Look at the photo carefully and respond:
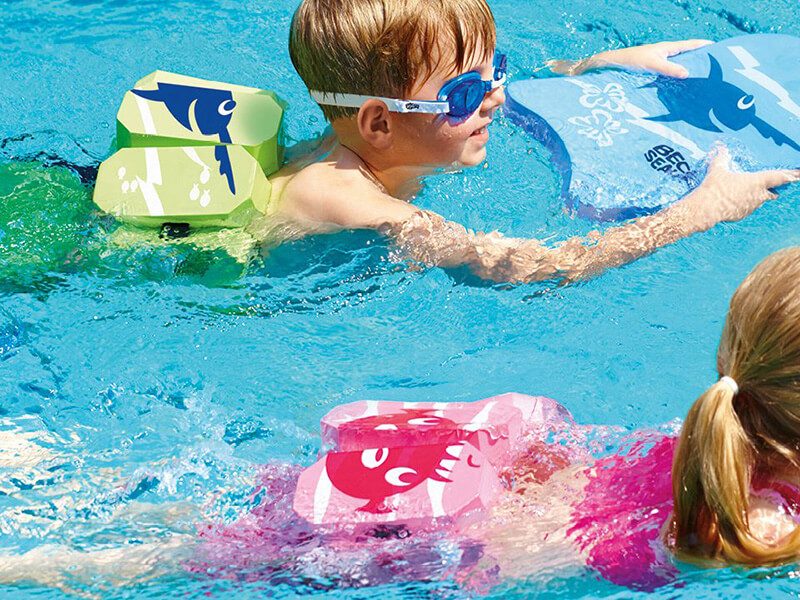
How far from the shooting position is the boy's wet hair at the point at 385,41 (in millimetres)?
3354

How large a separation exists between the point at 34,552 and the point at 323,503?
852 millimetres

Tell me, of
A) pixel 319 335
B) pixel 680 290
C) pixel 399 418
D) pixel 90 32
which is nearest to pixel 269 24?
pixel 90 32

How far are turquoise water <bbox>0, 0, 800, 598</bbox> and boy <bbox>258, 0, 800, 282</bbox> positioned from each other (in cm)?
14

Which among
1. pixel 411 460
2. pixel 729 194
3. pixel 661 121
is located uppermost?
pixel 661 121

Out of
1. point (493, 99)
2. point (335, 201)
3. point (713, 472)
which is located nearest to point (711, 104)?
point (493, 99)

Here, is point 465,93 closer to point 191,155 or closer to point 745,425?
point 191,155

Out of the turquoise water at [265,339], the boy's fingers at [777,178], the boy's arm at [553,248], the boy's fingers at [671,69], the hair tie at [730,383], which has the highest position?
the boy's fingers at [671,69]

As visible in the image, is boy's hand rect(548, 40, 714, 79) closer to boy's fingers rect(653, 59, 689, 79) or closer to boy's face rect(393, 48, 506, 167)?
boy's fingers rect(653, 59, 689, 79)

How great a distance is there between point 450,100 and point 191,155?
0.90 metres

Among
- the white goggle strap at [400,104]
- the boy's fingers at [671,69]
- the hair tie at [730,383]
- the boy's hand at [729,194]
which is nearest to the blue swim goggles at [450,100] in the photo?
the white goggle strap at [400,104]

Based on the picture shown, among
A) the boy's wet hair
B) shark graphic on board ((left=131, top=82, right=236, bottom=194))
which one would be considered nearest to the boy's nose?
the boy's wet hair

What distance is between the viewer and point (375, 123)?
3.57 metres

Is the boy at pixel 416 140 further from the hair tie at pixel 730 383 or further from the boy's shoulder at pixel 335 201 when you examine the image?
the hair tie at pixel 730 383

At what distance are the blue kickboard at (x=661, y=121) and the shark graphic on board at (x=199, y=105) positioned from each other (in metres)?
1.24
